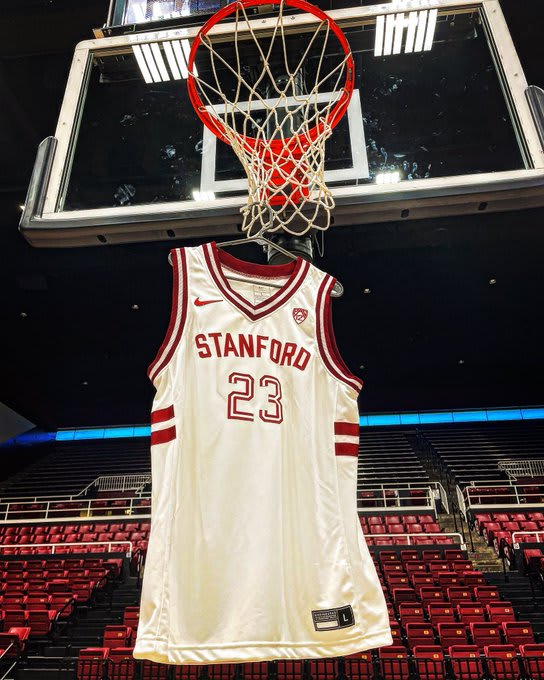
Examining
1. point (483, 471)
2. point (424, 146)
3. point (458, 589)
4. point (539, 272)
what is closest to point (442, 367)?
point (483, 471)

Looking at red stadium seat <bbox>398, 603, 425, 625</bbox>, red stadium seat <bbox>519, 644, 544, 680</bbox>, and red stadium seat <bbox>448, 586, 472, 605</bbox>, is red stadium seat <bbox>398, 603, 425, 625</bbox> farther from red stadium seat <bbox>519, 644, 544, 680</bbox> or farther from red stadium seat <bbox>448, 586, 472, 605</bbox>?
red stadium seat <bbox>519, 644, 544, 680</bbox>

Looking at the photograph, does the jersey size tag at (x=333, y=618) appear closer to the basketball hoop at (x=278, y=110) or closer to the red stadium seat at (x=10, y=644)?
the basketball hoop at (x=278, y=110)

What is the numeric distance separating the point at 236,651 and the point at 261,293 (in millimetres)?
1295

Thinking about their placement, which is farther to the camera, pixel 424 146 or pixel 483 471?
pixel 483 471

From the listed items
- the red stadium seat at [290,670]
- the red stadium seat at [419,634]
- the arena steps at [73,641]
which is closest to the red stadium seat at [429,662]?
the red stadium seat at [419,634]

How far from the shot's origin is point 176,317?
2.04 m

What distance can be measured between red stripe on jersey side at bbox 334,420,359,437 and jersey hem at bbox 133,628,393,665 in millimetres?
688

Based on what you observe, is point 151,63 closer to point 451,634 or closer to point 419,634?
point 419,634

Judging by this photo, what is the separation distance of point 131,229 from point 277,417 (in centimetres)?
220

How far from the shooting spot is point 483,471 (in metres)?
15.1

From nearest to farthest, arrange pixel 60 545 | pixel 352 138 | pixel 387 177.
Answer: pixel 387 177, pixel 352 138, pixel 60 545

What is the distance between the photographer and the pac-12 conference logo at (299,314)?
86.7 inches

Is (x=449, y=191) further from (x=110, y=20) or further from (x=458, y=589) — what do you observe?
(x=458, y=589)

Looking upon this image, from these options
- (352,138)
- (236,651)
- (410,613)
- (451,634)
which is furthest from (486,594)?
(236,651)
